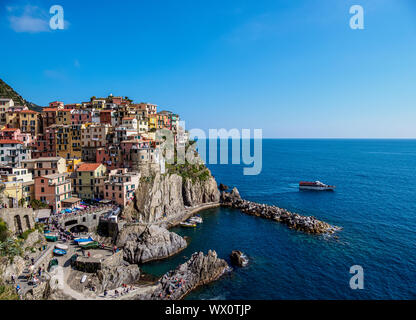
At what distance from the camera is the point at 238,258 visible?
41969 millimetres

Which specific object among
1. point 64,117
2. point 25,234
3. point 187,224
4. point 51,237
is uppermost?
point 64,117

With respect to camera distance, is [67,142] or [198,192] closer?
[67,142]

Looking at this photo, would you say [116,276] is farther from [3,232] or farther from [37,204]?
[37,204]

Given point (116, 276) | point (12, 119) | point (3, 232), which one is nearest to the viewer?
point (3, 232)

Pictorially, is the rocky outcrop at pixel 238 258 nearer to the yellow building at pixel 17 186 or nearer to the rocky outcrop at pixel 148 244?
the rocky outcrop at pixel 148 244

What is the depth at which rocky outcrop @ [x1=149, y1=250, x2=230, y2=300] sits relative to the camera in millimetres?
33875

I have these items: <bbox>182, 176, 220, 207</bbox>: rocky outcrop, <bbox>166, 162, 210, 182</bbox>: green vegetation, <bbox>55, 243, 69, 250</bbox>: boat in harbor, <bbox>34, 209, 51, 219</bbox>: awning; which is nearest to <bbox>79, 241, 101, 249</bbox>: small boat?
<bbox>55, 243, 69, 250</bbox>: boat in harbor

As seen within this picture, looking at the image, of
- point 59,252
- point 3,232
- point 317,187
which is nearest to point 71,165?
Answer: point 59,252

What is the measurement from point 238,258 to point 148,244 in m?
16.6

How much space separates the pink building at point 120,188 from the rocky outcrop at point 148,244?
7.88 m

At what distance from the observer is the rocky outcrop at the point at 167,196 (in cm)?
5587

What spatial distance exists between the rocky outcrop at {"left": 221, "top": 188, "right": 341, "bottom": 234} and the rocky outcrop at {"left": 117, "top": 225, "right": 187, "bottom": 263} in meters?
25.7

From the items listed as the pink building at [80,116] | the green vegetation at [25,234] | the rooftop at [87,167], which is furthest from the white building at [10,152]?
the green vegetation at [25,234]
